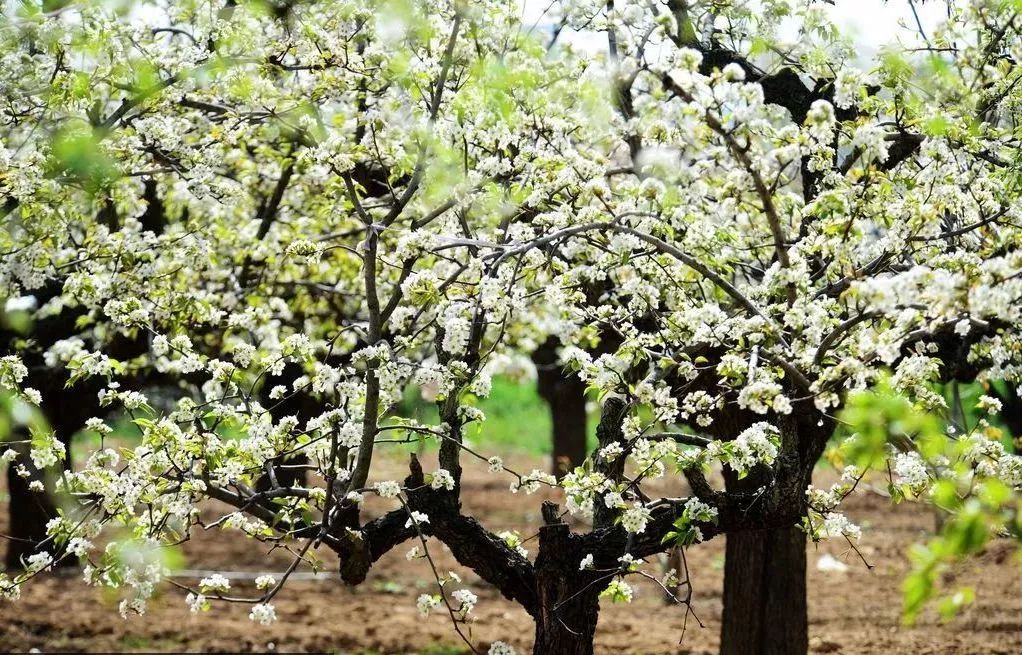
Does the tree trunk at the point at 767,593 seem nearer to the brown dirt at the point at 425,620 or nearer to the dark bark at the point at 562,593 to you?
the brown dirt at the point at 425,620

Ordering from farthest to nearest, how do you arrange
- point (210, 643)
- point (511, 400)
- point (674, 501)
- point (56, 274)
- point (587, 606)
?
point (511, 400) < point (210, 643) < point (56, 274) < point (587, 606) < point (674, 501)

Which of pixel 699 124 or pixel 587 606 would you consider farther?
pixel 587 606

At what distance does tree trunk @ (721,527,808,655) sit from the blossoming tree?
2 centimetres

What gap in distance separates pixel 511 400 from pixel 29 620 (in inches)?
941

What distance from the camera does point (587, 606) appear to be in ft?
21.8

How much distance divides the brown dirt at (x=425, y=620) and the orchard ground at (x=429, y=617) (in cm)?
2

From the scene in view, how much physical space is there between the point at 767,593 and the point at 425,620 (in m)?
5.01

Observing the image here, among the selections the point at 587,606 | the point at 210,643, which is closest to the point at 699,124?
the point at 587,606

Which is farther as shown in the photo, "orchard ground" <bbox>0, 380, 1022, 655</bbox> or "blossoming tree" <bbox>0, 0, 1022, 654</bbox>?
"orchard ground" <bbox>0, 380, 1022, 655</bbox>

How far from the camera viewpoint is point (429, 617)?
12555 millimetres

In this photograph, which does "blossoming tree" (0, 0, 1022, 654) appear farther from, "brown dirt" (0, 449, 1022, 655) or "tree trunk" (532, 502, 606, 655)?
"brown dirt" (0, 449, 1022, 655)

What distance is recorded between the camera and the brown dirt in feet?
36.3

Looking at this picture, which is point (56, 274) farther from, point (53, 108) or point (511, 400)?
point (511, 400)

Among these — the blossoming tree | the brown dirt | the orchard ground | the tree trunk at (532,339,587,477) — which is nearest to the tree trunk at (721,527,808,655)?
the blossoming tree
